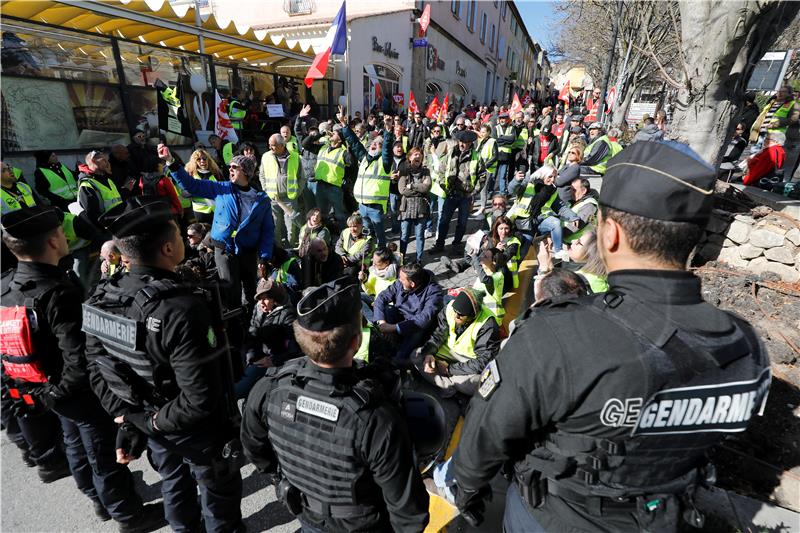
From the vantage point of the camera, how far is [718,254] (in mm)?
5488

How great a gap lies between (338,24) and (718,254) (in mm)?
8694

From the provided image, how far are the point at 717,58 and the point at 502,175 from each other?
5.34 meters

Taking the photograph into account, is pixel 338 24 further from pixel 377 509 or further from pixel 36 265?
pixel 377 509

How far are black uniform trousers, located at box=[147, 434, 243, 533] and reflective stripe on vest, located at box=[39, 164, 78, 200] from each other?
506cm

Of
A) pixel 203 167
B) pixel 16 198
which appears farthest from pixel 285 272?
pixel 16 198

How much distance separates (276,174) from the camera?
19.7 feet

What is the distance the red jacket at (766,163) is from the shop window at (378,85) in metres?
13.2

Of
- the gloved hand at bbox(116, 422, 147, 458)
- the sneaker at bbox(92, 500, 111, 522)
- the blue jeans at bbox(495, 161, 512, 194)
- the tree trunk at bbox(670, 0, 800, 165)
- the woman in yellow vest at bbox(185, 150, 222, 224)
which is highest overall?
the tree trunk at bbox(670, 0, 800, 165)

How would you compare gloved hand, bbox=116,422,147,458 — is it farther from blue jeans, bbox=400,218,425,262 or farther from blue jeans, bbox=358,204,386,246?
blue jeans, bbox=400,218,425,262

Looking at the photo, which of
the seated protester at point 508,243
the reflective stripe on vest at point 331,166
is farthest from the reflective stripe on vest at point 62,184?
the seated protester at point 508,243

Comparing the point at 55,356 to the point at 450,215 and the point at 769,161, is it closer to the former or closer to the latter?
the point at 450,215

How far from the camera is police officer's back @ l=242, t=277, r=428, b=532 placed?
148cm

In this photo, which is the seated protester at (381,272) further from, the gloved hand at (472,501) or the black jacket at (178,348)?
the gloved hand at (472,501)

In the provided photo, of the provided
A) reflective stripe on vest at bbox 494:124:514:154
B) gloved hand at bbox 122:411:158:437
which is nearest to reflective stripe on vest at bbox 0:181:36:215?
gloved hand at bbox 122:411:158:437
